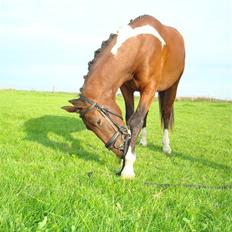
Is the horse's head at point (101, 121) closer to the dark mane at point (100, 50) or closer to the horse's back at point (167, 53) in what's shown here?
the dark mane at point (100, 50)

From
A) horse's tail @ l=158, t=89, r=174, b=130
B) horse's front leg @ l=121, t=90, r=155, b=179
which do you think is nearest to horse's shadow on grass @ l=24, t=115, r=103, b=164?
horse's front leg @ l=121, t=90, r=155, b=179

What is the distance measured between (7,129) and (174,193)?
7206mm

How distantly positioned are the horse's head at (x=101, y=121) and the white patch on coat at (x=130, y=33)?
3.70ft

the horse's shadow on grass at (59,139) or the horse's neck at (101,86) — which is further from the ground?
the horse's neck at (101,86)

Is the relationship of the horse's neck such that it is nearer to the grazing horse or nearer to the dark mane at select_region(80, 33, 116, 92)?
the grazing horse

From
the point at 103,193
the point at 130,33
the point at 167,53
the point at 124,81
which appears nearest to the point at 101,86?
the point at 124,81

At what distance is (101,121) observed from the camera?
5973 millimetres

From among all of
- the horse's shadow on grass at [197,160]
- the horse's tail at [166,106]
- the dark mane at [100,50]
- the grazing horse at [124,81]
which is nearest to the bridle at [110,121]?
the grazing horse at [124,81]

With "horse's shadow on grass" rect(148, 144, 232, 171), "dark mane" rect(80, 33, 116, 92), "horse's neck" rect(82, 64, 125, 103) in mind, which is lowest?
"horse's shadow on grass" rect(148, 144, 232, 171)

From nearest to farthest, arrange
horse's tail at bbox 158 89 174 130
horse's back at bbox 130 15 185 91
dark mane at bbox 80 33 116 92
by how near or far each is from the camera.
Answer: dark mane at bbox 80 33 116 92
horse's back at bbox 130 15 185 91
horse's tail at bbox 158 89 174 130

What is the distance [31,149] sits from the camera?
7.68 metres

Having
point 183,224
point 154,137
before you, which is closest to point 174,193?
point 183,224

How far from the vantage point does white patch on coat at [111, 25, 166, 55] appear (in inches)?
262

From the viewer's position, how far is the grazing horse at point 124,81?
19.7 ft
